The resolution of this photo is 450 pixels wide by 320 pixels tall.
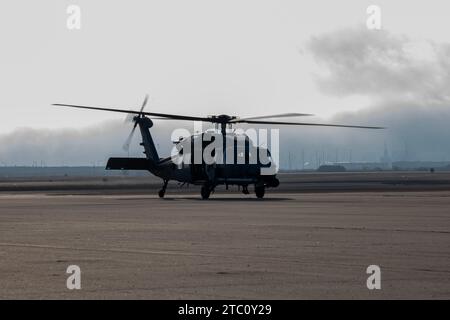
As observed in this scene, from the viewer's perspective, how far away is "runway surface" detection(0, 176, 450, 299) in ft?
56.9

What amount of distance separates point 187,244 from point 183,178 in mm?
40532

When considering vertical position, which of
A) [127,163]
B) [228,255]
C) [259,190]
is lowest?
[228,255]

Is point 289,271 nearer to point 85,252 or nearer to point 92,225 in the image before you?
point 85,252

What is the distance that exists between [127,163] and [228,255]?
47.4 m

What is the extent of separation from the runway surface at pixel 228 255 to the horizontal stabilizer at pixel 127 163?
92.0 feet

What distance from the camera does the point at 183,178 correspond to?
6725 cm

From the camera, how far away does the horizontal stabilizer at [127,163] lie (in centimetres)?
6938

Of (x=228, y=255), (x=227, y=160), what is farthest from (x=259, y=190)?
(x=228, y=255)

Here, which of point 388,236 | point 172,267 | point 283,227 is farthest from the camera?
point 283,227

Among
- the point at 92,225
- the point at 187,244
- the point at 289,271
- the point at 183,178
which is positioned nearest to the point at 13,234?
the point at 92,225

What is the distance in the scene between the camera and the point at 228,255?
926 inches

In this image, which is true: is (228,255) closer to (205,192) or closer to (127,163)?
(205,192)

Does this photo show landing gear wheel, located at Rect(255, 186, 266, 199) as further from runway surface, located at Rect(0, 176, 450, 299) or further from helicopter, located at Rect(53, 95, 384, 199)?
runway surface, located at Rect(0, 176, 450, 299)

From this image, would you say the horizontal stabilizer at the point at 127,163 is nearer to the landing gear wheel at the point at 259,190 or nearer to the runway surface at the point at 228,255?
the landing gear wheel at the point at 259,190
